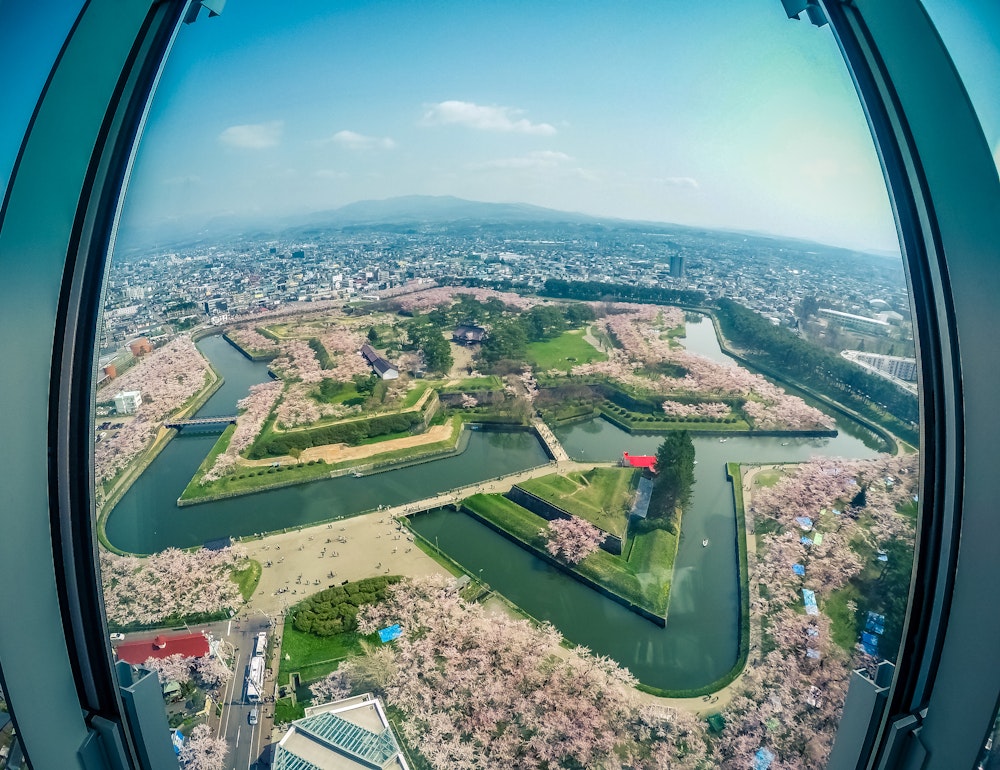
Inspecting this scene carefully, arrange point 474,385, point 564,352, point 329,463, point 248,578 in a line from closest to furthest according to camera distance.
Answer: point 248,578, point 329,463, point 474,385, point 564,352

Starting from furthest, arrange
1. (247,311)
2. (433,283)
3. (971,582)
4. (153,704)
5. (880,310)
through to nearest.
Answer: (433,283)
(247,311)
(880,310)
(153,704)
(971,582)

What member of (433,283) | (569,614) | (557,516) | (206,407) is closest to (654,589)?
(569,614)

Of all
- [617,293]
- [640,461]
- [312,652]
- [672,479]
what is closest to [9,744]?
[312,652]

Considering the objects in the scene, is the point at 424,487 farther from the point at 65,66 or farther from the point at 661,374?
the point at 65,66

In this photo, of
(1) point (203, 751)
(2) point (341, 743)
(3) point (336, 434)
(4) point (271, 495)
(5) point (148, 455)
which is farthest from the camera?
(3) point (336, 434)

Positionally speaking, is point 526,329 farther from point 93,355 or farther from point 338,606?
point 93,355

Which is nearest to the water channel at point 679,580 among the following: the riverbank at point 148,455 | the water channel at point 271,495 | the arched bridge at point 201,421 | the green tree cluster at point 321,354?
the water channel at point 271,495
